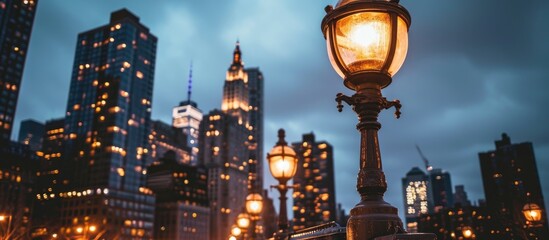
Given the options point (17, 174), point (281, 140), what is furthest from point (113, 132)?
point (281, 140)

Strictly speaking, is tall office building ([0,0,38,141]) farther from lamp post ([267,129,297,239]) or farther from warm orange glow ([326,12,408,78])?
warm orange glow ([326,12,408,78])

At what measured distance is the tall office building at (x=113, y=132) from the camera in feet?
406

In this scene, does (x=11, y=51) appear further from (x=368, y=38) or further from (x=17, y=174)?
(x=368, y=38)

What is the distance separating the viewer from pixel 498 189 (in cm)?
16975

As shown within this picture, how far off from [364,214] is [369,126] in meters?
0.89

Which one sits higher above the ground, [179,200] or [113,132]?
[113,132]

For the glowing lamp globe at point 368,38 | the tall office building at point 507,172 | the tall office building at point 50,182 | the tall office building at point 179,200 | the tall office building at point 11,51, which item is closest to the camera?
the glowing lamp globe at point 368,38

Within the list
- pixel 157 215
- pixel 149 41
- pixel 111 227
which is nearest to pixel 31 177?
pixel 111 227

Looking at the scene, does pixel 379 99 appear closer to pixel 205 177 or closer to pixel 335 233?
pixel 335 233

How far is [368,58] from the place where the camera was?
4473 mm

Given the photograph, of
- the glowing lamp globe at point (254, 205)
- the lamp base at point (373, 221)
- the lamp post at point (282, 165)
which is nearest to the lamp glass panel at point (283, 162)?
the lamp post at point (282, 165)

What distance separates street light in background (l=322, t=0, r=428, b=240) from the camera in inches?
168

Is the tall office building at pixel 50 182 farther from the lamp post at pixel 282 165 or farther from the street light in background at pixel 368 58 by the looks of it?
the street light in background at pixel 368 58

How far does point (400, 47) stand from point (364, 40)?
0.39 m
